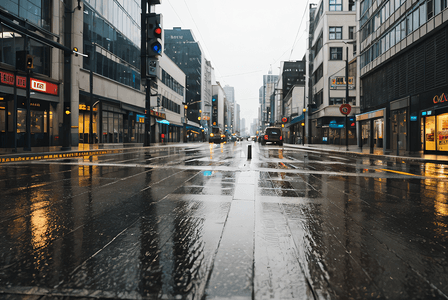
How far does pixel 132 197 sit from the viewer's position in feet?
20.0

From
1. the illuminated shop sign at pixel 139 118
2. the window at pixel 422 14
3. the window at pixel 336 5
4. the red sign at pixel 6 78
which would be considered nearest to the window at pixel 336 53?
the window at pixel 336 5

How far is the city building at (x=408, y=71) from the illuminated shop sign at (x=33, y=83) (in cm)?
2845

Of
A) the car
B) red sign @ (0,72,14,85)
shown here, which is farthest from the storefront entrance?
red sign @ (0,72,14,85)

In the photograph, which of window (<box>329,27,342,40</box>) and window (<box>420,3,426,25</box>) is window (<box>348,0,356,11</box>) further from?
window (<box>420,3,426,25</box>)

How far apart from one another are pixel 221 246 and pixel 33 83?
2781 centimetres

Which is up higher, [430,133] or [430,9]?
[430,9]

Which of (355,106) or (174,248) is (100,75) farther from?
(355,106)

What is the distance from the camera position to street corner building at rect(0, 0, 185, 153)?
2334 cm

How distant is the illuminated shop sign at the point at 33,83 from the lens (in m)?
22.9

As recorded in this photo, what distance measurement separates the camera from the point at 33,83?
82.8 ft

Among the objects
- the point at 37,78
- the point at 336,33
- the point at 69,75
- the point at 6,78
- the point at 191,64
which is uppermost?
the point at 191,64

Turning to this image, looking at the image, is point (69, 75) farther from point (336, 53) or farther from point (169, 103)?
point (336, 53)

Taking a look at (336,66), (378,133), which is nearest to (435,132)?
(378,133)

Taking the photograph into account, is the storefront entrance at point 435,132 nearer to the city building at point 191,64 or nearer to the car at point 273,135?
the car at point 273,135
